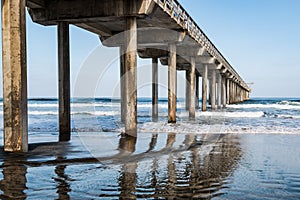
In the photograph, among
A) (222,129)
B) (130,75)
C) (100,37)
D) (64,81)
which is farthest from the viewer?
(100,37)

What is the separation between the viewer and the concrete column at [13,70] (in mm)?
7289

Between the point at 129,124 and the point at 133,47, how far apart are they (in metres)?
2.71

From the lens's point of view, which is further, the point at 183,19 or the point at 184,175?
the point at 183,19

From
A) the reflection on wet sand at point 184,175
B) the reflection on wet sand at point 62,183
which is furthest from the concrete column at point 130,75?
the reflection on wet sand at point 62,183

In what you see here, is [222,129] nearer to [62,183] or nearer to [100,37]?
[100,37]

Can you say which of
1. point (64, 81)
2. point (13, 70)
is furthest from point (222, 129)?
point (13, 70)

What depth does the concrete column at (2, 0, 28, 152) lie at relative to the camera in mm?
7289

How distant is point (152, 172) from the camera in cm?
552

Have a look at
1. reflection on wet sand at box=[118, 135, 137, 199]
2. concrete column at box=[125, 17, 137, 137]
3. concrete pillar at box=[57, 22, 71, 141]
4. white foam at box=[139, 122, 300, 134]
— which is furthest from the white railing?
reflection on wet sand at box=[118, 135, 137, 199]

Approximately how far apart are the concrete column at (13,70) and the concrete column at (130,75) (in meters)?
4.65

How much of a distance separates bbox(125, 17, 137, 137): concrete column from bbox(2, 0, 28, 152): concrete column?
4.65 meters

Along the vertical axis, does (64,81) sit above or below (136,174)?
above

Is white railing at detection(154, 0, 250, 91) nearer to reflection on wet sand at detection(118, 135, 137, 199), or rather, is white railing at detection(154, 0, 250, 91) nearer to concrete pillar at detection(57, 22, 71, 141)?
concrete pillar at detection(57, 22, 71, 141)

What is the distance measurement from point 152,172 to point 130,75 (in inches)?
255
